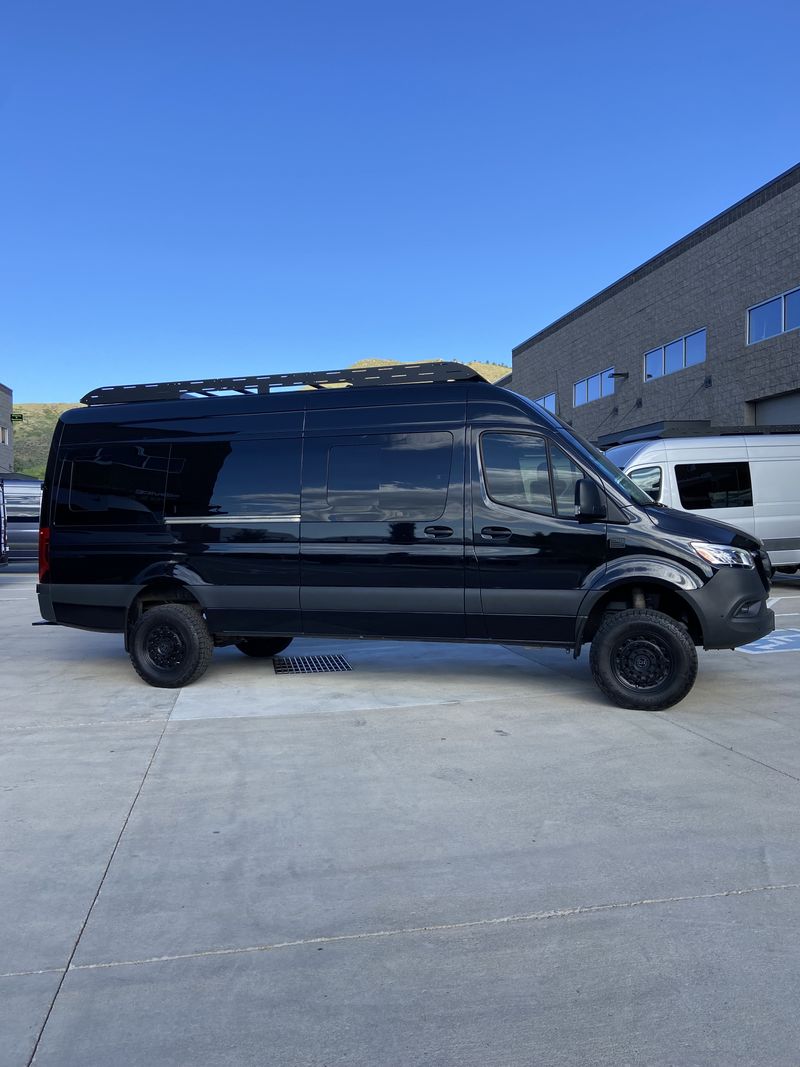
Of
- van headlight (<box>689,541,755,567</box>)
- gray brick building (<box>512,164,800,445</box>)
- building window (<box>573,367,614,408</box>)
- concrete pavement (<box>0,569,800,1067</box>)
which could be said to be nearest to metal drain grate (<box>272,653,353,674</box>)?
concrete pavement (<box>0,569,800,1067</box>)

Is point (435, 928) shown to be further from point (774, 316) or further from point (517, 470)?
point (774, 316)

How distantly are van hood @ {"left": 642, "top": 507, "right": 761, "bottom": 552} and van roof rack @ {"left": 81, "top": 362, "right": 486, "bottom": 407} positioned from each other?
5.52 ft

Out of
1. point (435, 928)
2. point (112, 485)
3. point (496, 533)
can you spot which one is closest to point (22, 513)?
point (112, 485)

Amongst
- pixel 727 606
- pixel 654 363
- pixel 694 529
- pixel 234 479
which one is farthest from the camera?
pixel 654 363

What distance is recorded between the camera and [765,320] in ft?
69.8

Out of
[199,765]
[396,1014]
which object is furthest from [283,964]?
Answer: [199,765]

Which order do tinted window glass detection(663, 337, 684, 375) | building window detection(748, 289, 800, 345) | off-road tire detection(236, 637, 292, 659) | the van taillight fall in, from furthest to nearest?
tinted window glass detection(663, 337, 684, 375) → building window detection(748, 289, 800, 345) → off-road tire detection(236, 637, 292, 659) → the van taillight

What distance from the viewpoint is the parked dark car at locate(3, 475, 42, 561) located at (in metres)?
19.8

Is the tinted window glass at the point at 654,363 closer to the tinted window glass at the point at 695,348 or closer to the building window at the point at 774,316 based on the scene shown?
the tinted window glass at the point at 695,348

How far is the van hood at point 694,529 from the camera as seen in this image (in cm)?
623

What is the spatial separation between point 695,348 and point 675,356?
112 cm

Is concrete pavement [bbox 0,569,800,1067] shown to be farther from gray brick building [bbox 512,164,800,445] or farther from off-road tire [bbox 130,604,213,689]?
gray brick building [bbox 512,164,800,445]

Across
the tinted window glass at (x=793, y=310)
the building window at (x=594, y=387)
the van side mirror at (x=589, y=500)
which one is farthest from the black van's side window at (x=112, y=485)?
the building window at (x=594, y=387)

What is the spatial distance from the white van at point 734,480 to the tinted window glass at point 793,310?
7.41m
